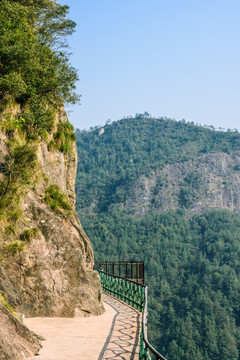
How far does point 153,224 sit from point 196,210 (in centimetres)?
2629

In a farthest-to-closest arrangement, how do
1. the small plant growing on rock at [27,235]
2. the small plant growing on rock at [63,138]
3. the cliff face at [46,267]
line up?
the small plant growing on rock at [63,138]
the small plant growing on rock at [27,235]
the cliff face at [46,267]

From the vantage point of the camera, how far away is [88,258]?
1766cm

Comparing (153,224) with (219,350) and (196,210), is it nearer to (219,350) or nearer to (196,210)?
(196,210)

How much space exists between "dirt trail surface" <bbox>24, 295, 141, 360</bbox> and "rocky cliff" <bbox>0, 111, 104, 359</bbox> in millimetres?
639

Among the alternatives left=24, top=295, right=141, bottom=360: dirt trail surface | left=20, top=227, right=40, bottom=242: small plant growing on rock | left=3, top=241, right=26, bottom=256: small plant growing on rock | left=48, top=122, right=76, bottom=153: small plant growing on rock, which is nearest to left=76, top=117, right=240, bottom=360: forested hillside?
left=48, top=122, right=76, bottom=153: small plant growing on rock

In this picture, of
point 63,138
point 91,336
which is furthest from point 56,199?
point 91,336

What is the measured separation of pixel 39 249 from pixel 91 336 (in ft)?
12.4

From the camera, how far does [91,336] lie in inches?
465

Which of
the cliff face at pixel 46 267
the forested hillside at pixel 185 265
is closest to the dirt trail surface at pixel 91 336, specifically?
the cliff face at pixel 46 267

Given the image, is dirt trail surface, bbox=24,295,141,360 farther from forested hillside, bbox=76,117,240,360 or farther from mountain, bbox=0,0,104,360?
forested hillside, bbox=76,117,240,360

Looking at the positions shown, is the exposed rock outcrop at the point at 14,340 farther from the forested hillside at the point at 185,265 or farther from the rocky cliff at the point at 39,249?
the forested hillside at the point at 185,265

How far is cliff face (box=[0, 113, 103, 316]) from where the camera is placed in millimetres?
13570

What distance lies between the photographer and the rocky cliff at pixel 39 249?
13633 millimetres

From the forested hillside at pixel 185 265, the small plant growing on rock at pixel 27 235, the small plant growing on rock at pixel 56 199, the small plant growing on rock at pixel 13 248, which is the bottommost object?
the forested hillside at pixel 185 265
